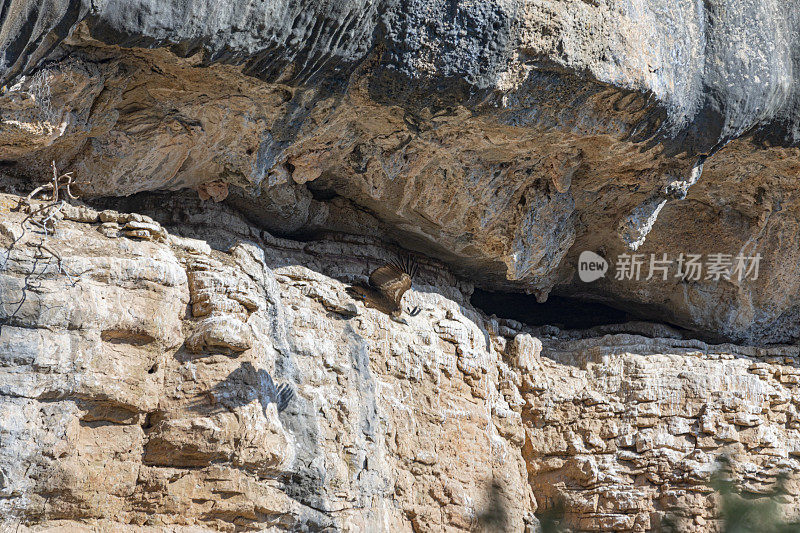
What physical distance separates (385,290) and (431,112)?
4.98ft

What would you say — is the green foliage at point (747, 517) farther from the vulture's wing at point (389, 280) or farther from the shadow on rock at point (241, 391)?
the vulture's wing at point (389, 280)

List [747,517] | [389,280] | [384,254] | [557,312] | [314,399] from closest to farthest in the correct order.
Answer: [747,517], [314,399], [389,280], [384,254], [557,312]

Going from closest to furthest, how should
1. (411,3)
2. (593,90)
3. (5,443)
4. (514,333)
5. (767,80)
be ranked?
(5,443) < (411,3) < (593,90) < (767,80) < (514,333)

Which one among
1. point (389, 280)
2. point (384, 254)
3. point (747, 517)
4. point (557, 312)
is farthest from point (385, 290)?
point (747, 517)

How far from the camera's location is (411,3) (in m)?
4.29

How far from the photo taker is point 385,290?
5.86 metres

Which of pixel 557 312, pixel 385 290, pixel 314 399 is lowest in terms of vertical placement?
pixel 314 399

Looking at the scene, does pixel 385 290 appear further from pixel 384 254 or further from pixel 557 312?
pixel 557 312

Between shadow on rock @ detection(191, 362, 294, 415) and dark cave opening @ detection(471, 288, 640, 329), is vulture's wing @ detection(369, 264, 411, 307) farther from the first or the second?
dark cave opening @ detection(471, 288, 640, 329)

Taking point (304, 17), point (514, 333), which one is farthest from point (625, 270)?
point (304, 17)

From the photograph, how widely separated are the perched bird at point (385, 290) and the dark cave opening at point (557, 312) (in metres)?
1.85

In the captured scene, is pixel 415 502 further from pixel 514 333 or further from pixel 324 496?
pixel 514 333

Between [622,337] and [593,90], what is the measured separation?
106 inches

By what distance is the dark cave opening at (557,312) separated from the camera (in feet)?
25.1
